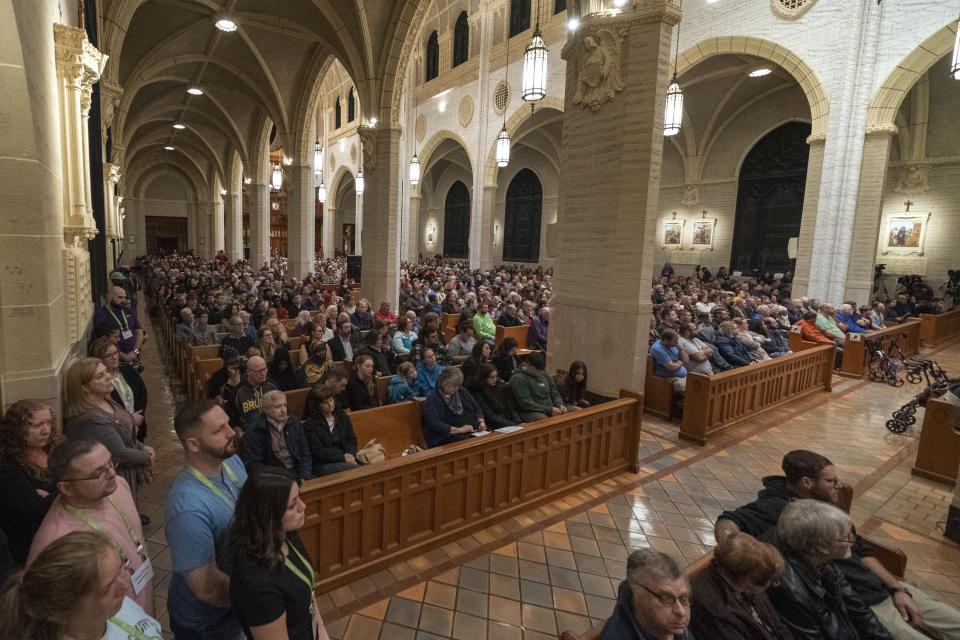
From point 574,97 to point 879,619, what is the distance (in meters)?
5.21

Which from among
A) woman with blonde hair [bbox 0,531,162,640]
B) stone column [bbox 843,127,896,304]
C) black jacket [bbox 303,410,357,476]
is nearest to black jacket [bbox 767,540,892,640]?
woman with blonde hair [bbox 0,531,162,640]

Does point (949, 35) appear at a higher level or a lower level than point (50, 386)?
higher

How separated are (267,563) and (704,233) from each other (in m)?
19.3

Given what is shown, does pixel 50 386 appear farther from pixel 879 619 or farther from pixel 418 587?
pixel 879 619

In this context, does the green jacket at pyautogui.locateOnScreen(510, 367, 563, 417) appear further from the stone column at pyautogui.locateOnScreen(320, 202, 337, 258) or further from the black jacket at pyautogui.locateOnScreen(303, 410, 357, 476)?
the stone column at pyautogui.locateOnScreen(320, 202, 337, 258)

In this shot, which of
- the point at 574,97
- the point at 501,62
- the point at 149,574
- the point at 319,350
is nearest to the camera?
the point at 149,574

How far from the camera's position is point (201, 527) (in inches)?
64.3

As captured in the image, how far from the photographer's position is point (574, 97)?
5598mm

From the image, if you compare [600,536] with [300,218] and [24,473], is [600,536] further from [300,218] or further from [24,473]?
[300,218]

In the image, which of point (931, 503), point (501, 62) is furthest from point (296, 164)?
point (931, 503)

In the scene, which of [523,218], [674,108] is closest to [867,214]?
[674,108]

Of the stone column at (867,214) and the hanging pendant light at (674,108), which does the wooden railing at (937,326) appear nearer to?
the stone column at (867,214)

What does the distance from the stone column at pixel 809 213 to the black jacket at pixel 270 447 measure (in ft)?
39.3

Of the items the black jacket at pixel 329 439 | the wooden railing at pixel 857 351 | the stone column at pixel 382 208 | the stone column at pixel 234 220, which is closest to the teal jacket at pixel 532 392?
the black jacket at pixel 329 439
